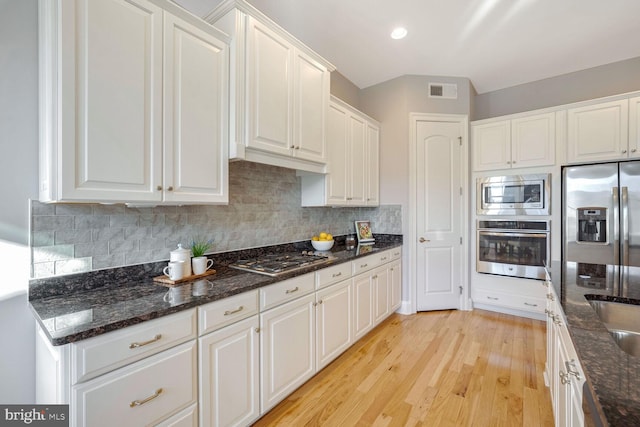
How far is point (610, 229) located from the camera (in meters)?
2.67

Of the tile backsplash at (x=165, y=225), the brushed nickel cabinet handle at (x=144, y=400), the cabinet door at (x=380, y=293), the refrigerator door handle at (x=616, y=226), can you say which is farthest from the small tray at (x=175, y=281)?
the refrigerator door handle at (x=616, y=226)

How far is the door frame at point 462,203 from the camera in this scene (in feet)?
11.1

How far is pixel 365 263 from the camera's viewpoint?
8.64 ft

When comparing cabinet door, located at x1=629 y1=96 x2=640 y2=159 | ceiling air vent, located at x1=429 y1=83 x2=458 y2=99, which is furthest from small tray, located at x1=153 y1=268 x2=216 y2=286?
cabinet door, located at x1=629 y1=96 x2=640 y2=159

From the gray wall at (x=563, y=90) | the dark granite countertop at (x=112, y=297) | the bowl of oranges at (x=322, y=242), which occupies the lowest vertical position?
the dark granite countertop at (x=112, y=297)

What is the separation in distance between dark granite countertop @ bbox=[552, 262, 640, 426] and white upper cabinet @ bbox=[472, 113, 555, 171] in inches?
78.8

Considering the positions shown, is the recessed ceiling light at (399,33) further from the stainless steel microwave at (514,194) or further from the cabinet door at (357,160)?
the stainless steel microwave at (514,194)

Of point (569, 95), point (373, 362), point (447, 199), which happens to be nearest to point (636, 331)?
point (373, 362)

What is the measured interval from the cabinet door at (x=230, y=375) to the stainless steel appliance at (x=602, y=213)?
3.31 m

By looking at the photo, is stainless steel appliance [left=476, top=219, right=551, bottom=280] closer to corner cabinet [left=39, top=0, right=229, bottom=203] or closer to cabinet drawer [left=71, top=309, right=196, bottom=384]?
corner cabinet [left=39, top=0, right=229, bottom=203]

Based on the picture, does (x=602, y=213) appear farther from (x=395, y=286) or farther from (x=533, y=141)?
(x=395, y=286)

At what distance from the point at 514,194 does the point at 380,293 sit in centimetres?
199

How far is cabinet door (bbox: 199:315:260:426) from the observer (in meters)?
1.34

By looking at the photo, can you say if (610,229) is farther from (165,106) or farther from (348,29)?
(165,106)
